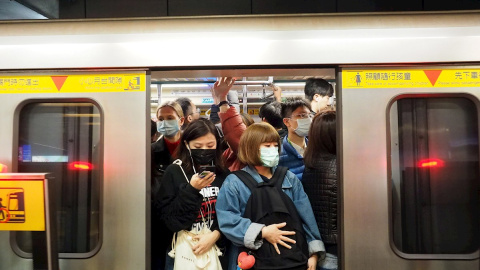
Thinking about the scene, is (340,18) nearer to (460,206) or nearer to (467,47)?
(467,47)

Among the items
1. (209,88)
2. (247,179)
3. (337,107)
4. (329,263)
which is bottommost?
(329,263)

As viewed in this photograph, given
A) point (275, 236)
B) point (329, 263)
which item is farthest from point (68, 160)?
point (329, 263)

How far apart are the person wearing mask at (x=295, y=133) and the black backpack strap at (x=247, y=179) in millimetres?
725

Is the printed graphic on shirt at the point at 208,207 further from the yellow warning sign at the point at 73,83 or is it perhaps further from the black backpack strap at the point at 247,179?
the yellow warning sign at the point at 73,83

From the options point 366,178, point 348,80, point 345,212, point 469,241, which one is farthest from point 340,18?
point 469,241

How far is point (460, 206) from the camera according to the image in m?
2.83

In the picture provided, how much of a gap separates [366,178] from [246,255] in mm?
869

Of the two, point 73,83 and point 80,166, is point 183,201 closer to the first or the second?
point 80,166

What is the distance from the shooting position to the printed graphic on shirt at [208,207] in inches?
113

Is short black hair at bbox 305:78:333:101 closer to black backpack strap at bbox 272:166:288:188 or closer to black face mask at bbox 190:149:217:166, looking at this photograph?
black backpack strap at bbox 272:166:288:188

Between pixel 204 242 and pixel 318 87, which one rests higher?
pixel 318 87

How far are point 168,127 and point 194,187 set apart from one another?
890 mm

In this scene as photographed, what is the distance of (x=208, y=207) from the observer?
9.58 ft

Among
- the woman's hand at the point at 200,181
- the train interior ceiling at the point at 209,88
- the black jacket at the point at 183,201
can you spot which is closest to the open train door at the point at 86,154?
the black jacket at the point at 183,201
